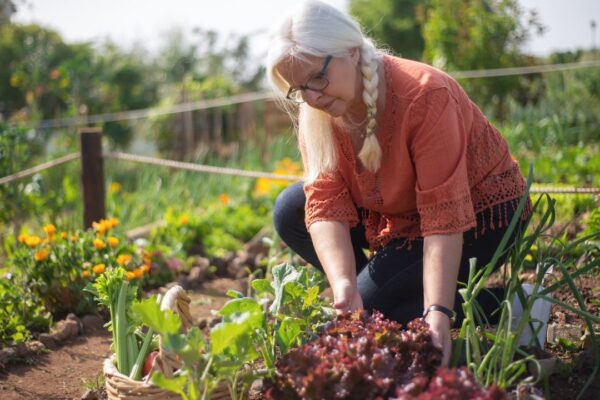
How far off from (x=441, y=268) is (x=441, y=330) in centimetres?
18

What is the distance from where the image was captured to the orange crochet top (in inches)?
80.4

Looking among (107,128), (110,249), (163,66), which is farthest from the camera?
(163,66)

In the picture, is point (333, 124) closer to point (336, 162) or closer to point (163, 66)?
point (336, 162)

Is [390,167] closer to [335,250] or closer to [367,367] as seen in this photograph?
[335,250]

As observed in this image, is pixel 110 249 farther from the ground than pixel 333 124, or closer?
closer

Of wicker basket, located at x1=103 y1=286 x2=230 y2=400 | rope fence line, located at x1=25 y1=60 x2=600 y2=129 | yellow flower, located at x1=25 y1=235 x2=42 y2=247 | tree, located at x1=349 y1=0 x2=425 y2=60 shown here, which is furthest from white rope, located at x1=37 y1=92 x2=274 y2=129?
tree, located at x1=349 y1=0 x2=425 y2=60

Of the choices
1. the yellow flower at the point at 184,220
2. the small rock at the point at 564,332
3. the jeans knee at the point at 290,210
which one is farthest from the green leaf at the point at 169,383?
the yellow flower at the point at 184,220

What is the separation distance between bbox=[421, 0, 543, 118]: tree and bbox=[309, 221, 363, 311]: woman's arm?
21.2ft

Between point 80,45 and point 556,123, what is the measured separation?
29.5 feet

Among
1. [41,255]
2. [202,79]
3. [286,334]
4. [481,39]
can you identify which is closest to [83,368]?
[41,255]

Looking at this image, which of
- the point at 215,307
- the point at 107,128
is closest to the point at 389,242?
the point at 215,307

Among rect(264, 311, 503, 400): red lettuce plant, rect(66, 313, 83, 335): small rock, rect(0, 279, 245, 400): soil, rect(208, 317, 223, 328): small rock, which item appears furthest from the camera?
rect(66, 313, 83, 335): small rock

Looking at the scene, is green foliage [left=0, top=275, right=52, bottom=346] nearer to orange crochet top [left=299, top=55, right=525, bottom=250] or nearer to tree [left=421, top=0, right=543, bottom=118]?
orange crochet top [left=299, top=55, right=525, bottom=250]

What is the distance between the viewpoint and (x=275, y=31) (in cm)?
211
